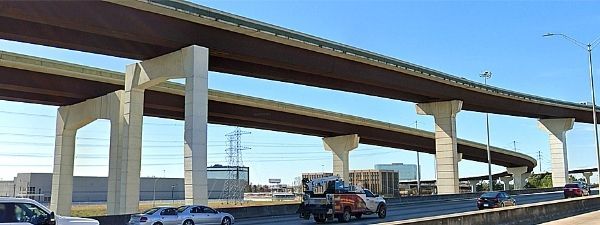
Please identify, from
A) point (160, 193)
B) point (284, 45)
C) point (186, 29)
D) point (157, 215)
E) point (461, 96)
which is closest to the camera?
point (157, 215)

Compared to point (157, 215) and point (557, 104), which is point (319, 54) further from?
point (557, 104)

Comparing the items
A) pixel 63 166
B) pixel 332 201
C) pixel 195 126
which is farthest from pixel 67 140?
pixel 332 201

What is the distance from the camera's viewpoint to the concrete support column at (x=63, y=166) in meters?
48.3

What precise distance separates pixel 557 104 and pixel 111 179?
57613 millimetres

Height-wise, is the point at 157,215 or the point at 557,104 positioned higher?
the point at 557,104

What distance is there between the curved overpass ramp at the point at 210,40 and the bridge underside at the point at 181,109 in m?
8.26

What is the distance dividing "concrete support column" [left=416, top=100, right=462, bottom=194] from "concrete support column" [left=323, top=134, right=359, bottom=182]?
75.0ft

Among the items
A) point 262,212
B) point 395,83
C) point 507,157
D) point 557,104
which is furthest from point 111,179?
point 507,157

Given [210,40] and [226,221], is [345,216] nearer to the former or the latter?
[226,221]

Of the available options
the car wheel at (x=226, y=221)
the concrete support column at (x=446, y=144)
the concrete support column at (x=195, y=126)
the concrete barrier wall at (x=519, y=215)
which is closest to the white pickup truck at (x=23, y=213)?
the concrete barrier wall at (x=519, y=215)

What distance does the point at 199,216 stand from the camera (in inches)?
1112

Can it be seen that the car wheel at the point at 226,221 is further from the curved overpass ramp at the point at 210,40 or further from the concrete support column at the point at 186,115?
the curved overpass ramp at the point at 210,40

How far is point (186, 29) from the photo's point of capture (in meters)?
32.7

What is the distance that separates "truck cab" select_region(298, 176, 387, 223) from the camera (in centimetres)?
2917
